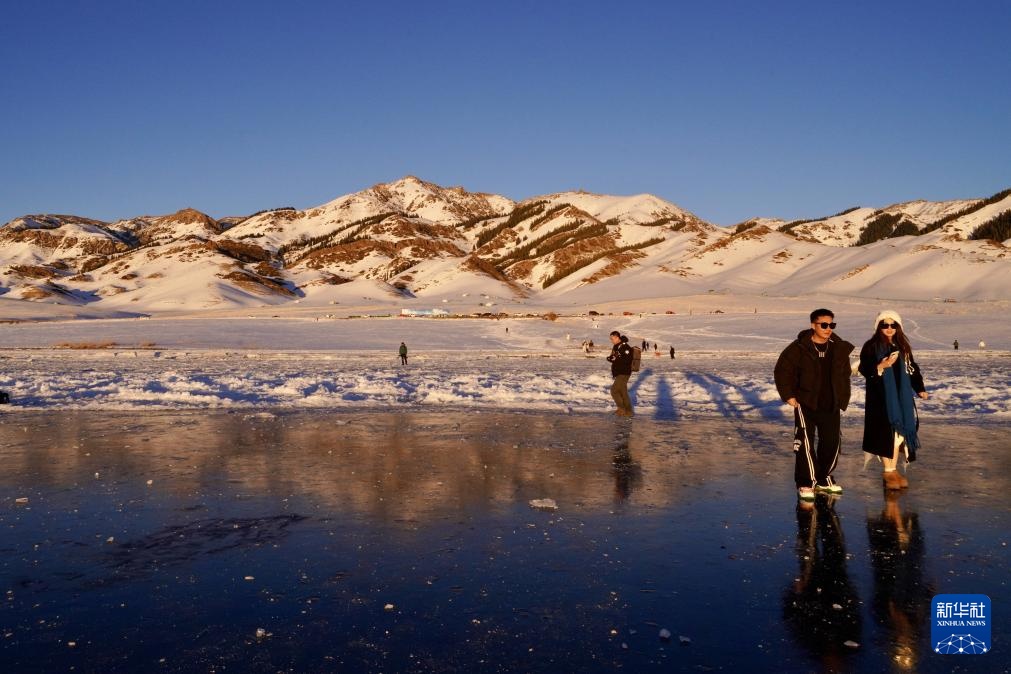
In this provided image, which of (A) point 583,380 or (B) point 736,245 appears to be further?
(B) point 736,245

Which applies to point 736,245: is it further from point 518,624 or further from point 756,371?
point 518,624

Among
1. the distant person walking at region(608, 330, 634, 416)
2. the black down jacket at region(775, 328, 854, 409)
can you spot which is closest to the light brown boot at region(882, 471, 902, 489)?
the black down jacket at region(775, 328, 854, 409)

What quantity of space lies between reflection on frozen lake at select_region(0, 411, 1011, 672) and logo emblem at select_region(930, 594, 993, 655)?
98 mm

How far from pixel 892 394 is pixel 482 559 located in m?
5.70

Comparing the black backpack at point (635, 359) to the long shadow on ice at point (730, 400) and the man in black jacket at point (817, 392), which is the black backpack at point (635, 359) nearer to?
the long shadow on ice at point (730, 400)

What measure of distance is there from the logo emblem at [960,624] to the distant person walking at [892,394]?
3.85 m

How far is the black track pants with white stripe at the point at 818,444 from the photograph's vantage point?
9.17 metres

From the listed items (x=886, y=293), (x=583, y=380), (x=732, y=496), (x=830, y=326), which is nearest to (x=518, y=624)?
(x=732, y=496)

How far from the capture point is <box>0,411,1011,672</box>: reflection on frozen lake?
5137mm

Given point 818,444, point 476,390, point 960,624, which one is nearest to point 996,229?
point 476,390

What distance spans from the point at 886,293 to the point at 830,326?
393 feet

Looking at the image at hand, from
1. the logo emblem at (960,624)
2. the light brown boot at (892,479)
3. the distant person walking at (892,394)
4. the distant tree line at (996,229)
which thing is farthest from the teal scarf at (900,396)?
the distant tree line at (996,229)

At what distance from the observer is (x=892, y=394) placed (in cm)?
975

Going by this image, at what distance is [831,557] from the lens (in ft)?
23.0
